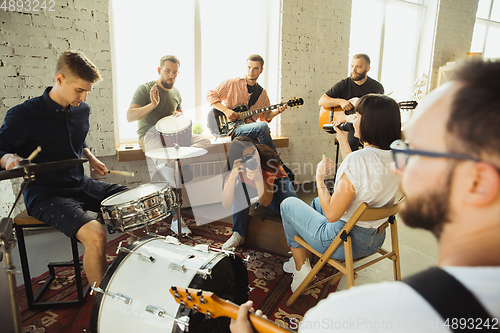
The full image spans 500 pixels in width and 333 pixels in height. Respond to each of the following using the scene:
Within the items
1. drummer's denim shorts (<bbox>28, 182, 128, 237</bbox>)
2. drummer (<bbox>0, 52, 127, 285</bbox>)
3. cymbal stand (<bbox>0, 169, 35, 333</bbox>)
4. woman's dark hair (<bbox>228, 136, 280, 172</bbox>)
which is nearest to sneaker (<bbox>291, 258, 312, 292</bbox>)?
woman's dark hair (<bbox>228, 136, 280, 172</bbox>)

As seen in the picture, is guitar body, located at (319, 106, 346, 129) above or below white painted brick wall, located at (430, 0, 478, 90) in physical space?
below

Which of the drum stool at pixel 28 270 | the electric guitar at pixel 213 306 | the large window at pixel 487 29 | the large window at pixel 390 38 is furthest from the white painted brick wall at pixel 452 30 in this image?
the drum stool at pixel 28 270

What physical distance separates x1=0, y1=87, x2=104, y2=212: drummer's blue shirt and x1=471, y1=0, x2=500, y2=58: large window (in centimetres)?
780

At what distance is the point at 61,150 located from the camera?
1928 mm

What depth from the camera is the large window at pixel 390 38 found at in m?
4.85

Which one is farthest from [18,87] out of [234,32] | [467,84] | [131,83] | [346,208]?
[467,84]

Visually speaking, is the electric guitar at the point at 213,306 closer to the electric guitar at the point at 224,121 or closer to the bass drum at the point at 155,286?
the bass drum at the point at 155,286

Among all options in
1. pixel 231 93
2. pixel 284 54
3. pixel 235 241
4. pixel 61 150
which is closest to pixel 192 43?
pixel 231 93

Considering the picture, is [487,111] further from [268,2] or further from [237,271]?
[268,2]

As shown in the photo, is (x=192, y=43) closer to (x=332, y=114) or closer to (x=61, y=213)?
(x=332, y=114)

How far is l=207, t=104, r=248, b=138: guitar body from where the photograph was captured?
136 inches

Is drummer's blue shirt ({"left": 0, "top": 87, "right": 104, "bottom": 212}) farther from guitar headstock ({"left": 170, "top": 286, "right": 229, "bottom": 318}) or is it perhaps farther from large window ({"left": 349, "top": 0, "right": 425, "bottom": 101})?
large window ({"left": 349, "top": 0, "right": 425, "bottom": 101})

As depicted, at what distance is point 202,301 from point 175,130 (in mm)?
1938

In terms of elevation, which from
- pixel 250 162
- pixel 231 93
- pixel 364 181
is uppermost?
pixel 231 93
